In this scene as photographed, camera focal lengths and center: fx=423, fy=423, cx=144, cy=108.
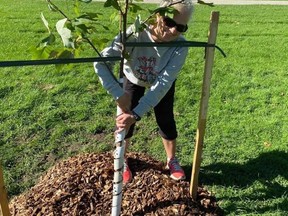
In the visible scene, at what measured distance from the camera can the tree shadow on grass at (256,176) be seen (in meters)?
3.41

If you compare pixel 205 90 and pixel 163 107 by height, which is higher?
pixel 205 90

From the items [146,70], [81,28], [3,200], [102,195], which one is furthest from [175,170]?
[81,28]

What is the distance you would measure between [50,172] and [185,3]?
1827mm

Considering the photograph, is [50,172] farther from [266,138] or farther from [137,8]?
[266,138]

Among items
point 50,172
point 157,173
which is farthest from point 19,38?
point 157,173

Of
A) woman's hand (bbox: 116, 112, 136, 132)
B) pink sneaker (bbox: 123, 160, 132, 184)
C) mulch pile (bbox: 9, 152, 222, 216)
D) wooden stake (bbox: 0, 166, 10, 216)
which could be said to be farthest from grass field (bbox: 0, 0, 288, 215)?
wooden stake (bbox: 0, 166, 10, 216)

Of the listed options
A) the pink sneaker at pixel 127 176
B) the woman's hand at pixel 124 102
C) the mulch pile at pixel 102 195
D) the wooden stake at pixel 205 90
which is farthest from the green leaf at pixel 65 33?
the pink sneaker at pixel 127 176

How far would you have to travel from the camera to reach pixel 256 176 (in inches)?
145

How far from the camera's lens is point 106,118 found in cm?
457

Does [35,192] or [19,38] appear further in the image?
[19,38]

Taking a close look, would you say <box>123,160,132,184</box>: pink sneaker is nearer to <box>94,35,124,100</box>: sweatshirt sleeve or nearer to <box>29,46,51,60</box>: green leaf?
<box>94,35,124,100</box>: sweatshirt sleeve

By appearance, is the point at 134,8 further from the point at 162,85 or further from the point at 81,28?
the point at 162,85

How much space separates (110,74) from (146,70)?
532 mm

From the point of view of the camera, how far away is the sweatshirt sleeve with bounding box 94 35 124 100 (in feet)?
7.98
